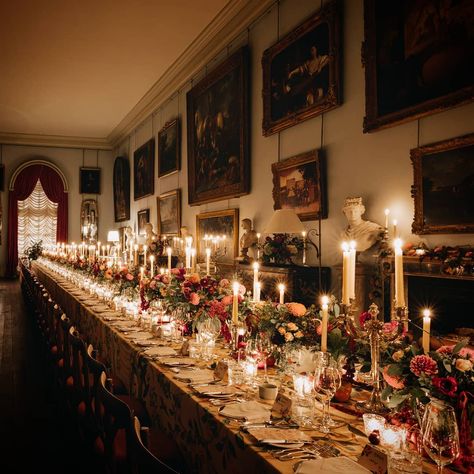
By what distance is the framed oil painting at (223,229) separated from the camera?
7812 mm

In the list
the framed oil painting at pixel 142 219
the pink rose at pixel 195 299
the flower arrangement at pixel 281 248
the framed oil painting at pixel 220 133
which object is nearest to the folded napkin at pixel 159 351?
the pink rose at pixel 195 299

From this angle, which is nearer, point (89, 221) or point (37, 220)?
point (37, 220)

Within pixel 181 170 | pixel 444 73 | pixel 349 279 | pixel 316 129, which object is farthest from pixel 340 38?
pixel 181 170

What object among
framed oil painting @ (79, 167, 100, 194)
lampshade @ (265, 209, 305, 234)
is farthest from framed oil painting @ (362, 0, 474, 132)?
framed oil painting @ (79, 167, 100, 194)

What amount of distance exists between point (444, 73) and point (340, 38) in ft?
5.40

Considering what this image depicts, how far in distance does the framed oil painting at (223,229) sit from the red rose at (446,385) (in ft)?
20.5

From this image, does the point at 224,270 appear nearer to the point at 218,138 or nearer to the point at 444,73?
the point at 218,138

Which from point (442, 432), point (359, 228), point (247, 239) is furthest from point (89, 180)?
point (442, 432)

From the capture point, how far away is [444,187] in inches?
160

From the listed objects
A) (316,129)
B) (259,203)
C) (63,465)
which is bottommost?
(63,465)

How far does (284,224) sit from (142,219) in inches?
337

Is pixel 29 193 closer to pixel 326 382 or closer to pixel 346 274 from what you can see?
pixel 346 274

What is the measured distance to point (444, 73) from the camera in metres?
4.02

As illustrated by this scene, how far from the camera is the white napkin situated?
54.7 inches
